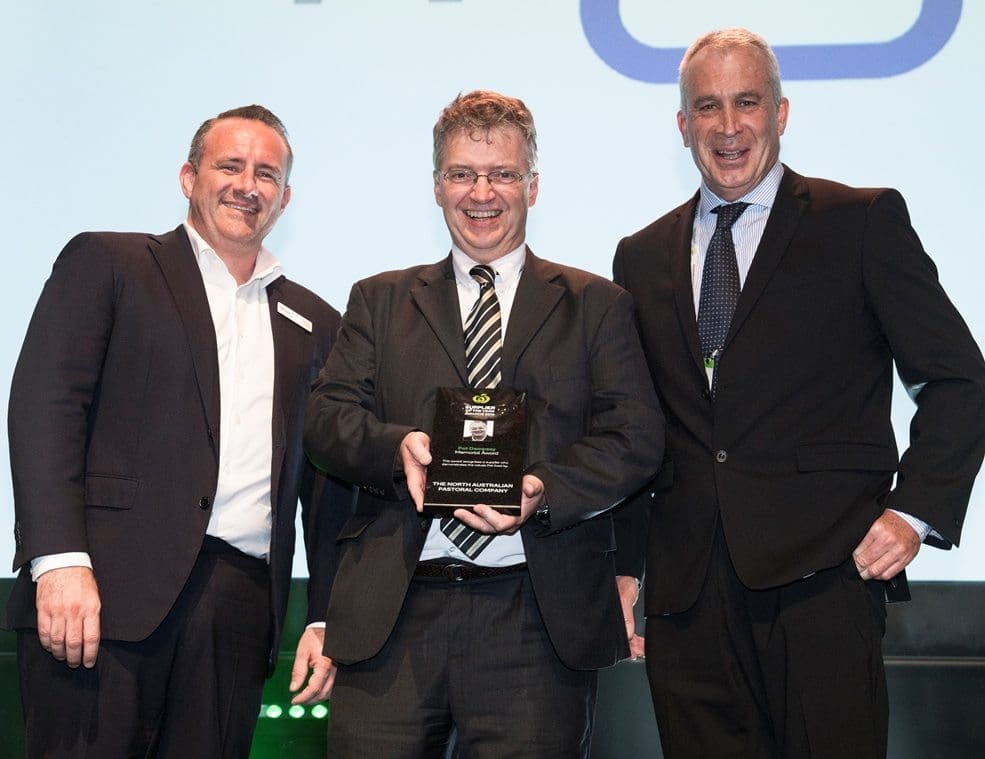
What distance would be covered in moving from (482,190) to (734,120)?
2.04ft

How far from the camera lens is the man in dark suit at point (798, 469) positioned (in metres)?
2.35

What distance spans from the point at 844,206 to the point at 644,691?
72.3 inches

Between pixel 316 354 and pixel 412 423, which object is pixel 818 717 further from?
pixel 316 354

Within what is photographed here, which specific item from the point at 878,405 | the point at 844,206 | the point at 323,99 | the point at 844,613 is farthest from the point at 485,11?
the point at 844,613

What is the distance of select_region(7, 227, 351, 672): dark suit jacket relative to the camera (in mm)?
2551

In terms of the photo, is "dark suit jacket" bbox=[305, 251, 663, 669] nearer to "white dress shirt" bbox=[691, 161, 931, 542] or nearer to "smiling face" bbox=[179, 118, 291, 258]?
"white dress shirt" bbox=[691, 161, 931, 542]

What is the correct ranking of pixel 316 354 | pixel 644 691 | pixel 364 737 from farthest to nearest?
1. pixel 644 691
2. pixel 316 354
3. pixel 364 737

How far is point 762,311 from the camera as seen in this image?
98.3 inches

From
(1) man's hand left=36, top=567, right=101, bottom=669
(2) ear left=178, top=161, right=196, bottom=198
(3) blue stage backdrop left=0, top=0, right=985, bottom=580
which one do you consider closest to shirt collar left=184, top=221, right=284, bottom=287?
(2) ear left=178, top=161, right=196, bottom=198

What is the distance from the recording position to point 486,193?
8.13 ft

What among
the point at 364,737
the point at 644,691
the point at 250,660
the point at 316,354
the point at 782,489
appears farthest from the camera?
the point at 644,691

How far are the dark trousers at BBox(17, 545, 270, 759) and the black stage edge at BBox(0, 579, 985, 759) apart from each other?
4.54ft

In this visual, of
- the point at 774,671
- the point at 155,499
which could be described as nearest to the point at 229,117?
the point at 155,499

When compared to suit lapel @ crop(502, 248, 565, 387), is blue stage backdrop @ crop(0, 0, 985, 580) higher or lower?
higher
